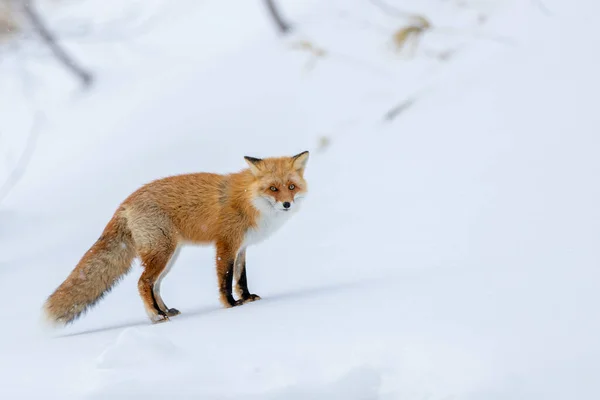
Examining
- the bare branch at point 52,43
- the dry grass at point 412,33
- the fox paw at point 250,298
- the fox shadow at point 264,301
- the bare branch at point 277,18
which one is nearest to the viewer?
the fox shadow at point 264,301

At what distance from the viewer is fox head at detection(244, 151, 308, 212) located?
17.7 feet

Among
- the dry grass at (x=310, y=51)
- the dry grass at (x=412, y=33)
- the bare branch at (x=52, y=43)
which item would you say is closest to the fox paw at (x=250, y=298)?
the dry grass at (x=412, y=33)

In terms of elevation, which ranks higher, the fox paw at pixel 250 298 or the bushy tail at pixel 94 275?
the bushy tail at pixel 94 275

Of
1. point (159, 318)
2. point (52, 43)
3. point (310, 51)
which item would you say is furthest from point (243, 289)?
point (52, 43)

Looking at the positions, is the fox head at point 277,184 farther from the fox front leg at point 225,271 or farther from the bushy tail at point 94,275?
the bushy tail at point 94,275

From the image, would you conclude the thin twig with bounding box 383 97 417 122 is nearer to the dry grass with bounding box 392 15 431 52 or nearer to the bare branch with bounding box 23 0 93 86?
the dry grass with bounding box 392 15 431 52

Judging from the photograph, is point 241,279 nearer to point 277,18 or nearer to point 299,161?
point 299,161

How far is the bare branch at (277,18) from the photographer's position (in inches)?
504

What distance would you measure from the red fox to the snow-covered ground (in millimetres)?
299

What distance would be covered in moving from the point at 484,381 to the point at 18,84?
14.6 meters

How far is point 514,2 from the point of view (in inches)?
389

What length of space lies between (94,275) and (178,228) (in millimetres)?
653

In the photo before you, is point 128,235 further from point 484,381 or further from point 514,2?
point 514,2

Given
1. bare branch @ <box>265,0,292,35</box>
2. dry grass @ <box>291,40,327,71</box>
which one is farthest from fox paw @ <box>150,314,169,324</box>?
bare branch @ <box>265,0,292,35</box>
